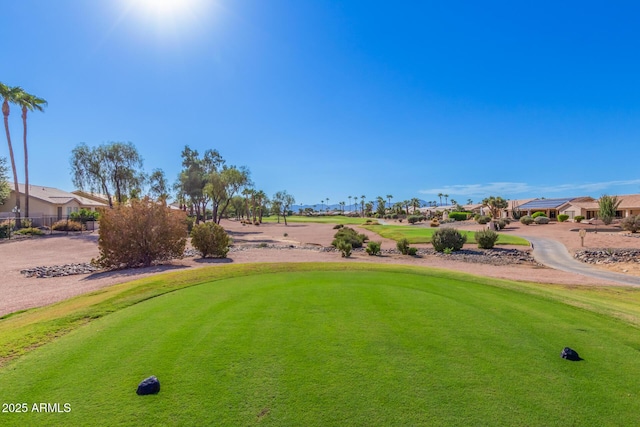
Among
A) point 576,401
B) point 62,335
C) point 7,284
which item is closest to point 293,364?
point 576,401

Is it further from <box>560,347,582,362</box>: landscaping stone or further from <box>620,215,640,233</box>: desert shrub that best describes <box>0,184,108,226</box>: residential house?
<box>620,215,640,233</box>: desert shrub

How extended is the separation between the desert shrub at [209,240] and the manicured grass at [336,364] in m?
13.7

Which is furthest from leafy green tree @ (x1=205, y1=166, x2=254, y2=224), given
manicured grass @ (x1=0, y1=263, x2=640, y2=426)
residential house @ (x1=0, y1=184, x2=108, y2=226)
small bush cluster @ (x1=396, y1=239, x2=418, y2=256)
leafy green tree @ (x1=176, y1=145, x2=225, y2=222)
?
manicured grass @ (x1=0, y1=263, x2=640, y2=426)

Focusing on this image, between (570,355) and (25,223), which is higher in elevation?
(25,223)

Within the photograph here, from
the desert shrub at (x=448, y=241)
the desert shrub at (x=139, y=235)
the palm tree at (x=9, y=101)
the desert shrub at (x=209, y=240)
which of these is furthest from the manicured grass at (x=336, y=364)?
the palm tree at (x=9, y=101)

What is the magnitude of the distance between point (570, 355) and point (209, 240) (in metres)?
19.7

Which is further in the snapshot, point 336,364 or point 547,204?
point 547,204

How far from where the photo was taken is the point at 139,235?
17.6 metres

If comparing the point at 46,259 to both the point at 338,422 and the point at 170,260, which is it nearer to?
the point at 170,260

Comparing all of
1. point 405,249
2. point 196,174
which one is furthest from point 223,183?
point 405,249

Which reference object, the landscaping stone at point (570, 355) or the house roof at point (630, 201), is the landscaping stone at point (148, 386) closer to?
the landscaping stone at point (570, 355)

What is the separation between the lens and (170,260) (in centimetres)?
1911

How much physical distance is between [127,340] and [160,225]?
14.5 m

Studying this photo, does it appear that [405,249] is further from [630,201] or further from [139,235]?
[630,201]
